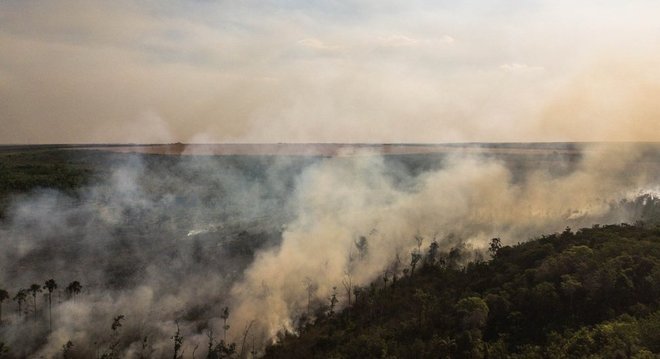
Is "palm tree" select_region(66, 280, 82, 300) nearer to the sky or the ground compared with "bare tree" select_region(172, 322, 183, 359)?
nearer to the sky

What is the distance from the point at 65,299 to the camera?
16962 cm

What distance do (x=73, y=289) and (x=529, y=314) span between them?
473 feet

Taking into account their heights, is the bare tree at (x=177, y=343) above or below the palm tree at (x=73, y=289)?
below

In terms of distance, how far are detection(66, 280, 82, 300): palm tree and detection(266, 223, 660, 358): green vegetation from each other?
7295 cm

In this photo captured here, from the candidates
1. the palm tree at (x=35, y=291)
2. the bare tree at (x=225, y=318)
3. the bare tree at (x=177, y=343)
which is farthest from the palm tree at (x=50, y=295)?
the bare tree at (x=225, y=318)

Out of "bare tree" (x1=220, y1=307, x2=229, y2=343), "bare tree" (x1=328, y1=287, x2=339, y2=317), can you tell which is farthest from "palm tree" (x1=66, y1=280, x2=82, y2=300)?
"bare tree" (x1=328, y1=287, x2=339, y2=317)

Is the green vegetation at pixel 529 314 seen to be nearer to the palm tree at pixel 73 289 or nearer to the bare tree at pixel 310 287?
the bare tree at pixel 310 287

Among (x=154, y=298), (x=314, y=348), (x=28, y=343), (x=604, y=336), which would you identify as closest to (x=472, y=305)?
(x=604, y=336)

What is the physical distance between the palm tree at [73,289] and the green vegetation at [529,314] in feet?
239

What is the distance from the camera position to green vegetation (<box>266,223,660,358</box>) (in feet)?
335

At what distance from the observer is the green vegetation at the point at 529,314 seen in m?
102

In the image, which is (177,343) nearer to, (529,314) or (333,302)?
(333,302)

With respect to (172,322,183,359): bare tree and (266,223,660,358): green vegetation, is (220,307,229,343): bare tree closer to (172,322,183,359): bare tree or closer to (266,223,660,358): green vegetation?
(172,322,183,359): bare tree

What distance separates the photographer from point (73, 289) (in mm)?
171625
